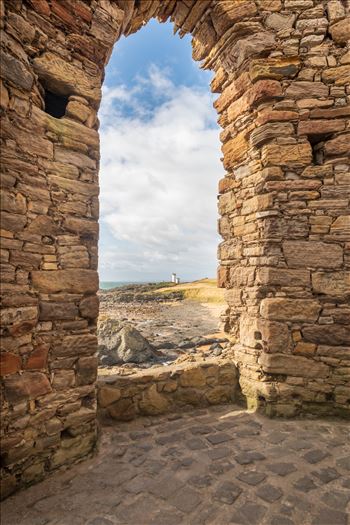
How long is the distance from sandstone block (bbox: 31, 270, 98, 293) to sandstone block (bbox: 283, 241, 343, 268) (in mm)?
2733

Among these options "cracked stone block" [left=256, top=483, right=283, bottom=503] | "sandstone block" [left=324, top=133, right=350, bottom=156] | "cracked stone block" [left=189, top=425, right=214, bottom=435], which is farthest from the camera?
"sandstone block" [left=324, top=133, right=350, bottom=156]

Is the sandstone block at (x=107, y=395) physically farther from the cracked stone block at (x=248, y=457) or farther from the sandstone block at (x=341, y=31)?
the sandstone block at (x=341, y=31)

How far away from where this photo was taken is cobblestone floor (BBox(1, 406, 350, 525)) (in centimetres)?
232

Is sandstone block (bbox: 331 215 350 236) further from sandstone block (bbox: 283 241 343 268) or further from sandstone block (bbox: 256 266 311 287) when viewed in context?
sandstone block (bbox: 256 266 311 287)

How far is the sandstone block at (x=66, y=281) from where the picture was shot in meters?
2.94

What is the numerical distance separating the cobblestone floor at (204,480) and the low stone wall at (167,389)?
266 millimetres

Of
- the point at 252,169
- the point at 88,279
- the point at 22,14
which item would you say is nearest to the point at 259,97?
the point at 252,169

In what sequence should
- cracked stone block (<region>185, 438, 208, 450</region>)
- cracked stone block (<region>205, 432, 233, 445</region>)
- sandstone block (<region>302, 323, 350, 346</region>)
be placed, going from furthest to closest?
sandstone block (<region>302, 323, 350, 346</region>)
cracked stone block (<region>205, 432, 233, 445</region>)
cracked stone block (<region>185, 438, 208, 450</region>)

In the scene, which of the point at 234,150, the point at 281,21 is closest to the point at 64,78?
the point at 234,150

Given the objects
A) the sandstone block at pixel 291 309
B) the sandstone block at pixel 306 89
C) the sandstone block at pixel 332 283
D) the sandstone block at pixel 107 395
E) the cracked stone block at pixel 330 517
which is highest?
the sandstone block at pixel 306 89

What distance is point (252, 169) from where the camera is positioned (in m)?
4.42

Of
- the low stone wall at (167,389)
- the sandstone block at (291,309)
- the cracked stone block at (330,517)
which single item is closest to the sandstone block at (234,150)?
the sandstone block at (291,309)

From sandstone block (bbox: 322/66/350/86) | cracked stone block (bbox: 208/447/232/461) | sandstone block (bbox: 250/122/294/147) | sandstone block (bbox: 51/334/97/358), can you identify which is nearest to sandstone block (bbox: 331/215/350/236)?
sandstone block (bbox: 250/122/294/147)

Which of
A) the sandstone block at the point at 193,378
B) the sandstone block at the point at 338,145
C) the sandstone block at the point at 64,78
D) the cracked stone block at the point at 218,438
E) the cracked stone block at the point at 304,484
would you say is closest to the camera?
the cracked stone block at the point at 304,484
